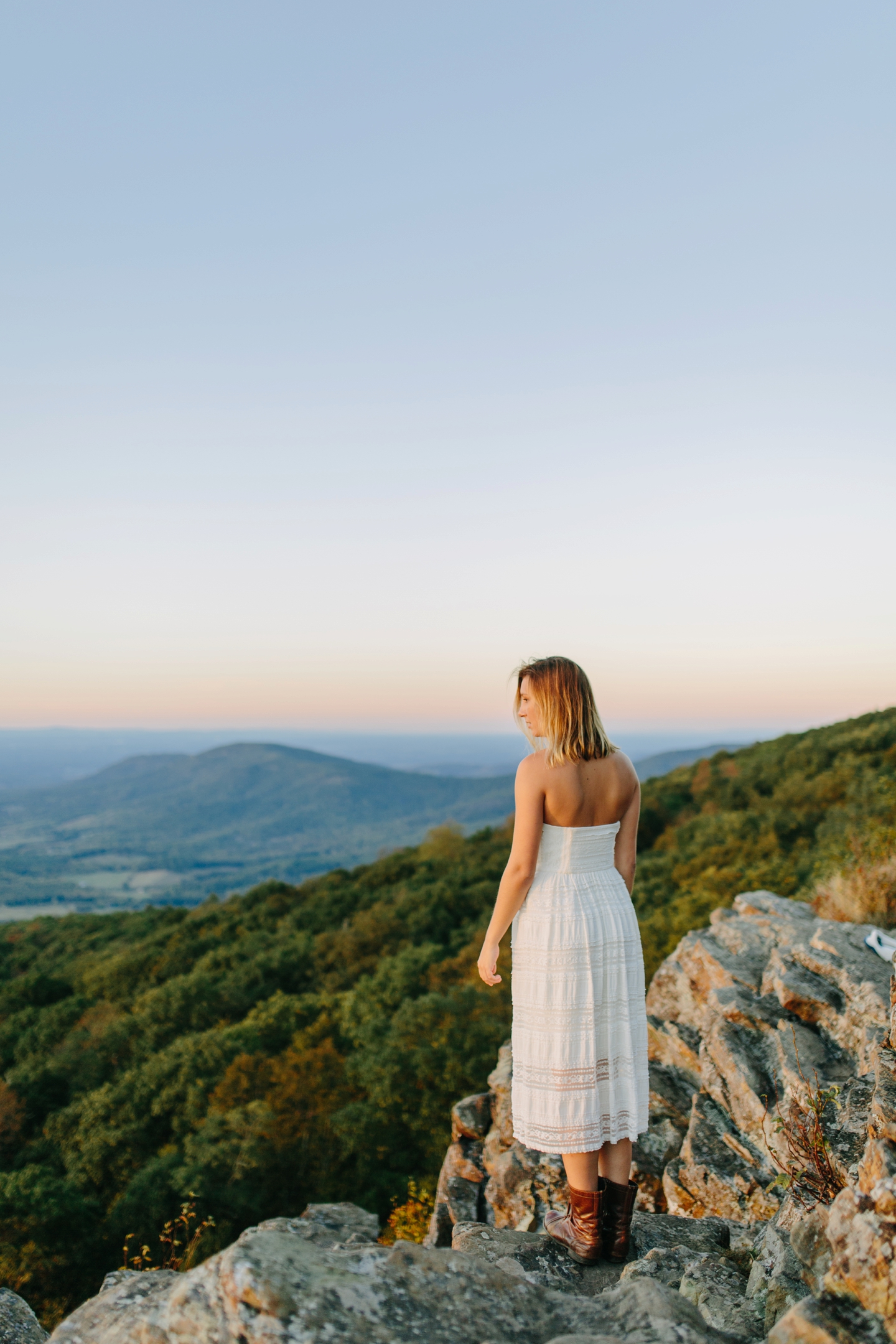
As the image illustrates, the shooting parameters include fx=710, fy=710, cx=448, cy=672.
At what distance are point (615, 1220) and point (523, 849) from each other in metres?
2.04

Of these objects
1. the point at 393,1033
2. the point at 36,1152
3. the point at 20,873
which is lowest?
the point at 20,873

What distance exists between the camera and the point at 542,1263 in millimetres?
3660

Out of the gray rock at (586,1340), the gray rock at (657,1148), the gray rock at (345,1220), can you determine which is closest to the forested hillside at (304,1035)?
the gray rock at (657,1148)

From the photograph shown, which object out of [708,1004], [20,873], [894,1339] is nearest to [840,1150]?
[894,1339]

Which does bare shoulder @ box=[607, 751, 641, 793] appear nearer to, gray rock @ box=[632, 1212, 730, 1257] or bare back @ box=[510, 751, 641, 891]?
bare back @ box=[510, 751, 641, 891]

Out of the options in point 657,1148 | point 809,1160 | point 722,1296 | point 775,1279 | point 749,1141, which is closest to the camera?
point 775,1279

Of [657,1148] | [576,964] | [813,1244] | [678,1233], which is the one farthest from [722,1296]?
[657,1148]

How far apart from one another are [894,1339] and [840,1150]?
1.63 metres

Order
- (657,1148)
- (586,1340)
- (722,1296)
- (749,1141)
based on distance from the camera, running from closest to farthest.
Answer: (586,1340), (722,1296), (749,1141), (657,1148)

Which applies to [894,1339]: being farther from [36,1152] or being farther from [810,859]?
[36,1152]

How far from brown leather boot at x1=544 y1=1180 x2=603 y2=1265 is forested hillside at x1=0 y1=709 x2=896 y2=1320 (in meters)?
6.48

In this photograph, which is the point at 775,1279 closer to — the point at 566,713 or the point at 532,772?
the point at 532,772

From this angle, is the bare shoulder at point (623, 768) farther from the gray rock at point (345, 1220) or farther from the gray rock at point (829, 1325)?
the gray rock at point (345, 1220)

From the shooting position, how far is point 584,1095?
3.65 meters
